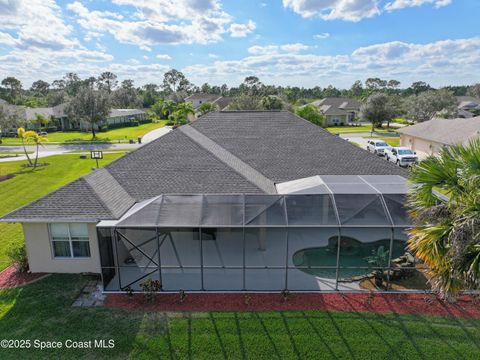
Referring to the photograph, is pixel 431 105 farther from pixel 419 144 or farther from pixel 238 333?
pixel 238 333

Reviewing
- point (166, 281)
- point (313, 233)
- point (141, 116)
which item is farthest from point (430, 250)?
point (141, 116)

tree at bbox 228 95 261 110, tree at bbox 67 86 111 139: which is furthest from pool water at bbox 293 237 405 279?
tree at bbox 67 86 111 139

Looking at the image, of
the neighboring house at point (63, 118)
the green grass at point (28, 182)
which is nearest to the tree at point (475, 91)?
the neighboring house at point (63, 118)

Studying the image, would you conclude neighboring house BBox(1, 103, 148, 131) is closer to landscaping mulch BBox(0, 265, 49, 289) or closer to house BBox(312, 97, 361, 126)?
house BBox(312, 97, 361, 126)

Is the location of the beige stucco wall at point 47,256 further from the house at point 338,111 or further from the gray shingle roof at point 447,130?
the house at point 338,111

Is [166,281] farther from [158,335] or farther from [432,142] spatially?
[432,142]
